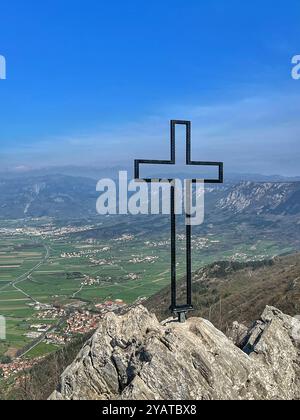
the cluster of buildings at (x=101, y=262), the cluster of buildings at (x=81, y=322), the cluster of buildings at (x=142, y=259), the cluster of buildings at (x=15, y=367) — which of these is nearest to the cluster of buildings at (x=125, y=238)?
the cluster of buildings at (x=142, y=259)

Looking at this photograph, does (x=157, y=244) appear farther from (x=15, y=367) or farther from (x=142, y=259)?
(x=15, y=367)

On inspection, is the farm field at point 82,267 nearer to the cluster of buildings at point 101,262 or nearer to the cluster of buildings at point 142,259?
the cluster of buildings at point 142,259

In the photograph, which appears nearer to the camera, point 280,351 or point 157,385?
point 157,385

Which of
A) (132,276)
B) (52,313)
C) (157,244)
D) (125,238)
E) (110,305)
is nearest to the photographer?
(110,305)

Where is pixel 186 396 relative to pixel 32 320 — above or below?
above

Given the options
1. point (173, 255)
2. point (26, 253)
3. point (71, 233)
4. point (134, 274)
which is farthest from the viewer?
point (71, 233)

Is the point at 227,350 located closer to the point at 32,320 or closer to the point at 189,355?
the point at 189,355

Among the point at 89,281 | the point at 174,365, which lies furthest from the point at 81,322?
the point at 174,365
